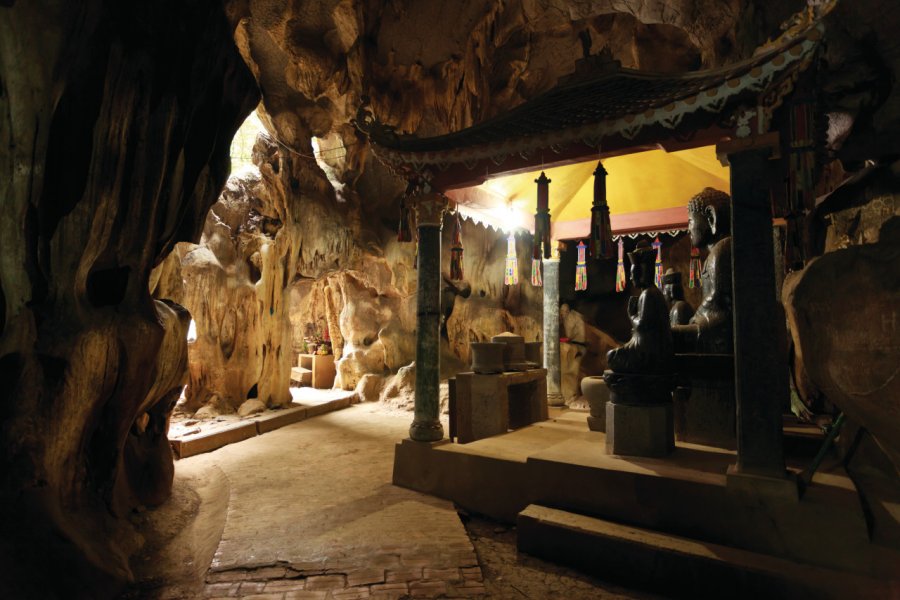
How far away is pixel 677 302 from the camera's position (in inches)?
268

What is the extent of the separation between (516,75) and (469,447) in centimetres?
1146

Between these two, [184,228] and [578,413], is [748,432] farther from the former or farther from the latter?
[184,228]

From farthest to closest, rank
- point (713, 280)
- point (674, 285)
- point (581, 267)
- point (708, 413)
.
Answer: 1. point (581, 267)
2. point (674, 285)
3. point (713, 280)
4. point (708, 413)

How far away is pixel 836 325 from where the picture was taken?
2.83 metres

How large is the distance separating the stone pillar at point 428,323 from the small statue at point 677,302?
3393 mm

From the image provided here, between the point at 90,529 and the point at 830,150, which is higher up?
the point at 830,150

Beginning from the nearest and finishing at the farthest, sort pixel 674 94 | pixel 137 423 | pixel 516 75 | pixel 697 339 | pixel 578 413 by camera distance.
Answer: pixel 674 94
pixel 137 423
pixel 697 339
pixel 578 413
pixel 516 75

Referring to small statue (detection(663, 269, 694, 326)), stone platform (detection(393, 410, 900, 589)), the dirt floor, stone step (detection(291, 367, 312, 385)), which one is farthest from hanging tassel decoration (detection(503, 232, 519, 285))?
stone step (detection(291, 367, 312, 385))

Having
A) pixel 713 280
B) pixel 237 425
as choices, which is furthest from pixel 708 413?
pixel 237 425

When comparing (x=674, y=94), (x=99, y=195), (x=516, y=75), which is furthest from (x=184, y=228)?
(x=516, y=75)

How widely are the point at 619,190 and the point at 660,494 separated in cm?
735

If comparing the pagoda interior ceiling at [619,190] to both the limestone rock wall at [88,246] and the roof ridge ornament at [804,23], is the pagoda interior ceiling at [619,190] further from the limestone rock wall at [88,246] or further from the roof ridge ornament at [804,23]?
the limestone rock wall at [88,246]

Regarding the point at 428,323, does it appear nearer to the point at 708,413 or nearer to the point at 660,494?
the point at 660,494

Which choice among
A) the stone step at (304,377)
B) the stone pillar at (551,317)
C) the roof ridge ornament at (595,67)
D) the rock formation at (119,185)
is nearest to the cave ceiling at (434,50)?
the rock formation at (119,185)
